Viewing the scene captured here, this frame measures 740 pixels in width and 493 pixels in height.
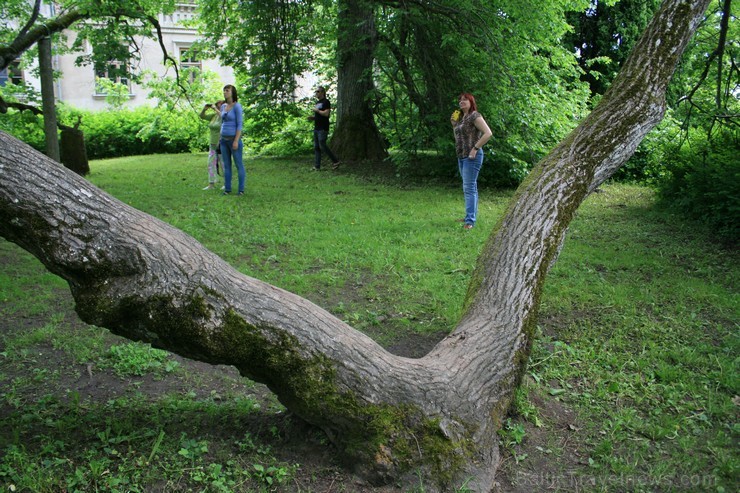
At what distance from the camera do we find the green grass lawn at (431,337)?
3.55m

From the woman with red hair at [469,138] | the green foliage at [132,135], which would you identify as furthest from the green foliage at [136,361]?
the green foliage at [132,135]

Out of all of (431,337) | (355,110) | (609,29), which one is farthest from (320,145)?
(431,337)

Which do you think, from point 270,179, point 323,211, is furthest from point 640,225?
point 270,179

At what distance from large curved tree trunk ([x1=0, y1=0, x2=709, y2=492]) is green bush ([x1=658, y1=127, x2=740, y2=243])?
251 inches

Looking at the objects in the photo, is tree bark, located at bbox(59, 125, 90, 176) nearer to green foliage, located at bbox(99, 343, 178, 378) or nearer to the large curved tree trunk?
green foliage, located at bbox(99, 343, 178, 378)

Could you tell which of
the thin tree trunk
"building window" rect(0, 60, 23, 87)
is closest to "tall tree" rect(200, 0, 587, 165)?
the thin tree trunk

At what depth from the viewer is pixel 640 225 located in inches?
395

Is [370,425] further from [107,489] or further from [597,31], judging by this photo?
[597,31]

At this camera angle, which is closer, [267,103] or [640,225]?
[640,225]

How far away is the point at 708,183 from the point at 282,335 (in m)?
8.92

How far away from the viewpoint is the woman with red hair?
8.48 metres

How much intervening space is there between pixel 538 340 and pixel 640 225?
5642 millimetres

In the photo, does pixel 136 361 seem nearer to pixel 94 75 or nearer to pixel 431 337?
pixel 431 337

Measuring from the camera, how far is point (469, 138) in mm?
8656
